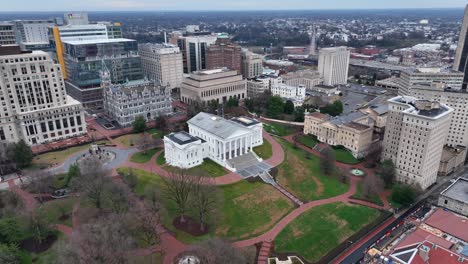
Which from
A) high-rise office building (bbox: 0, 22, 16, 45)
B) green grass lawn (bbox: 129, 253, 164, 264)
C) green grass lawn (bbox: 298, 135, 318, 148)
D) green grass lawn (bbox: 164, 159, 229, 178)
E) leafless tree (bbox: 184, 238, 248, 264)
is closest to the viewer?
leafless tree (bbox: 184, 238, 248, 264)

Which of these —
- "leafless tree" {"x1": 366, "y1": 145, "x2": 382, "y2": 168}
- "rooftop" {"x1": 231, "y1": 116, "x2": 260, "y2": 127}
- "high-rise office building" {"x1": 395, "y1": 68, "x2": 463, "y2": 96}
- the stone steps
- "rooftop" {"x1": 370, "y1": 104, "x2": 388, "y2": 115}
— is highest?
"high-rise office building" {"x1": 395, "y1": 68, "x2": 463, "y2": 96}

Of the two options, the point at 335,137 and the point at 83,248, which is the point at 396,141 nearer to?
the point at 335,137

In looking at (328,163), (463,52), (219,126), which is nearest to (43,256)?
(219,126)

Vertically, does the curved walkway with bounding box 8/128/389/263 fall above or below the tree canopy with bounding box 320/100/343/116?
below

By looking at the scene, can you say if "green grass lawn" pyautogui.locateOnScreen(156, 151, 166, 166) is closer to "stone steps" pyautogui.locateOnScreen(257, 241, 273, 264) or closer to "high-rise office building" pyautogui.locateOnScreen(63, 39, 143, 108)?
"stone steps" pyautogui.locateOnScreen(257, 241, 273, 264)

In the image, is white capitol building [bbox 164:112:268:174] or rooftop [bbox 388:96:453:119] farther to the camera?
white capitol building [bbox 164:112:268:174]

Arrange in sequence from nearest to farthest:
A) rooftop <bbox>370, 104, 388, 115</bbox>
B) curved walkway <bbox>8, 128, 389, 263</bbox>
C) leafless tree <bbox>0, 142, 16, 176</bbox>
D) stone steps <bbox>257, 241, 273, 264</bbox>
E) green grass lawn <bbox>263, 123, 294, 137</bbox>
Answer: stone steps <bbox>257, 241, 273, 264</bbox> → curved walkway <bbox>8, 128, 389, 263</bbox> → leafless tree <bbox>0, 142, 16, 176</bbox> → green grass lawn <bbox>263, 123, 294, 137</bbox> → rooftop <bbox>370, 104, 388, 115</bbox>

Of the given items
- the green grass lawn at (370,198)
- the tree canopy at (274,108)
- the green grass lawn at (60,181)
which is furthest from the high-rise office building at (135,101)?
the green grass lawn at (370,198)

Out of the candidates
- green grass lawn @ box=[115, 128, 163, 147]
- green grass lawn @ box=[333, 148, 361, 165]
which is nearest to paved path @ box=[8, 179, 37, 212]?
green grass lawn @ box=[115, 128, 163, 147]
